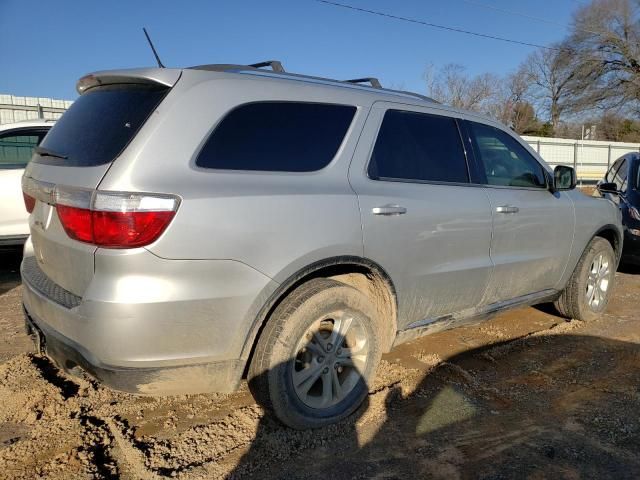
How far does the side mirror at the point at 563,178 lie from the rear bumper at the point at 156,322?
2.95 meters

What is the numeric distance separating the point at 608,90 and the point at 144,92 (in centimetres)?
4448

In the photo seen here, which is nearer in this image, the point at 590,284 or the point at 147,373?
the point at 147,373

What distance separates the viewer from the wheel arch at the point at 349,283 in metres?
2.61

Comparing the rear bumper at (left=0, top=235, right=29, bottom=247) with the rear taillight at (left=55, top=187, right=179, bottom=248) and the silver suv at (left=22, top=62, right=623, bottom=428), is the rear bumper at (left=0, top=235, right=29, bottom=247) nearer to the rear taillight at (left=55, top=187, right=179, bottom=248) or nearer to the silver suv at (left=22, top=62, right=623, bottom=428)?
the silver suv at (left=22, top=62, right=623, bottom=428)

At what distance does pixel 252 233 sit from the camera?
2.48 m


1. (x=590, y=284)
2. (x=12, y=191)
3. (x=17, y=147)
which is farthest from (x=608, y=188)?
(x=17, y=147)

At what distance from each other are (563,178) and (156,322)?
3580mm

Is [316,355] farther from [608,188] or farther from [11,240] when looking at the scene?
[608,188]

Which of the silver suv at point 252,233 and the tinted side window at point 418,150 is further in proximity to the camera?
the tinted side window at point 418,150

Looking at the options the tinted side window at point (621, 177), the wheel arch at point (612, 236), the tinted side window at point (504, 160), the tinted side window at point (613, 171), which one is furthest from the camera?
the tinted side window at point (613, 171)

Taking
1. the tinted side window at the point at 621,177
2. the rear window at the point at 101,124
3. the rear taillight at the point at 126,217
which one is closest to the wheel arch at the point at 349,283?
the rear taillight at the point at 126,217

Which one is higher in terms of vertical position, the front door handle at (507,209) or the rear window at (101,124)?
the rear window at (101,124)

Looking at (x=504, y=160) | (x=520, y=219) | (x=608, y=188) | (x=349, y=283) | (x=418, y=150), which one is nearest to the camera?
(x=349, y=283)

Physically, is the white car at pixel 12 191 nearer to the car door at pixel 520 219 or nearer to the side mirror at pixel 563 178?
the car door at pixel 520 219
